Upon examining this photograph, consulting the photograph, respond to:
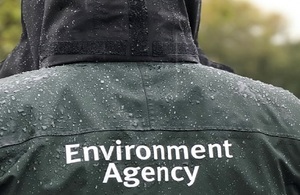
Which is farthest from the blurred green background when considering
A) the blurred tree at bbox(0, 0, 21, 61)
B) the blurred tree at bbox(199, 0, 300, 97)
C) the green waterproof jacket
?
the green waterproof jacket

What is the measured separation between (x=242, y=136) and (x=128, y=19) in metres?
0.42

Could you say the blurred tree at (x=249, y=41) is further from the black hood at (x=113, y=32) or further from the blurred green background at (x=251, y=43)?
the black hood at (x=113, y=32)

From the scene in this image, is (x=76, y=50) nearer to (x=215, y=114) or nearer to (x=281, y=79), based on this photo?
(x=215, y=114)

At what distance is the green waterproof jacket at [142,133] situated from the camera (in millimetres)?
2072

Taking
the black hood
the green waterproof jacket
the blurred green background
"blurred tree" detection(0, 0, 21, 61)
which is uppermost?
the black hood

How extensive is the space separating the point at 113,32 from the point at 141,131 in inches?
10.5

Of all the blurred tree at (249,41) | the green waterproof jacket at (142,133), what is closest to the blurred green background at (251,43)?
the blurred tree at (249,41)

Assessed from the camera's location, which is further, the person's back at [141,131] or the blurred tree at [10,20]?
the blurred tree at [10,20]

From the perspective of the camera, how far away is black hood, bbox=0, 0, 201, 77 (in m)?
2.18

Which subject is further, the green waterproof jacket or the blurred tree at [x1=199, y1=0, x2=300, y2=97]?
the blurred tree at [x1=199, y1=0, x2=300, y2=97]

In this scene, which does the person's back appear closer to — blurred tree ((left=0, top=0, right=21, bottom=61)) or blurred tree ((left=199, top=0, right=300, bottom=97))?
blurred tree ((left=0, top=0, right=21, bottom=61))

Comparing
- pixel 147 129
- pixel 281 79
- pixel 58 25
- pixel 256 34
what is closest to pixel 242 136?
pixel 147 129

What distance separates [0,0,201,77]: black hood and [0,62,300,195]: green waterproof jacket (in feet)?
0.10

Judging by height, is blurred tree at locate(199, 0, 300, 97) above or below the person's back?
below
